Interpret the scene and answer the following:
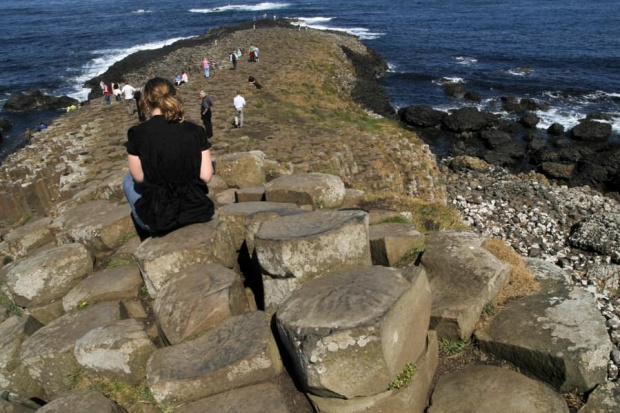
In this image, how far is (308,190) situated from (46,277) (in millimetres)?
4144

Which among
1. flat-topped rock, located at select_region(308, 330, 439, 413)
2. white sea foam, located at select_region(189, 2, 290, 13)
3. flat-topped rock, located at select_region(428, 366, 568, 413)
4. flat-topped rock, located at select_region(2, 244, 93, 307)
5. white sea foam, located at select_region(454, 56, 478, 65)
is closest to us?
flat-topped rock, located at select_region(308, 330, 439, 413)

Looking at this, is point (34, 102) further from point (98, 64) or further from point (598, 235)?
point (598, 235)

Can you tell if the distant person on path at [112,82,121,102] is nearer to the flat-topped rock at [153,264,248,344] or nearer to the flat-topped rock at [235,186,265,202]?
the flat-topped rock at [235,186,265,202]

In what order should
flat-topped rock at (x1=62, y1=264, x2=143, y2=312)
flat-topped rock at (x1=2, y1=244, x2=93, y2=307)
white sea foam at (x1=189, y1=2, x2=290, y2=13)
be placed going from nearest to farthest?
flat-topped rock at (x1=62, y1=264, x2=143, y2=312) < flat-topped rock at (x1=2, y1=244, x2=93, y2=307) < white sea foam at (x1=189, y1=2, x2=290, y2=13)

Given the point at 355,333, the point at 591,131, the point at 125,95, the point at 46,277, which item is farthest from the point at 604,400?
the point at 591,131

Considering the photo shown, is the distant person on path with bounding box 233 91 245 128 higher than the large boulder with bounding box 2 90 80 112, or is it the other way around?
the distant person on path with bounding box 233 91 245 128

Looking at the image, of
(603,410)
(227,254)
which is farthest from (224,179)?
(603,410)

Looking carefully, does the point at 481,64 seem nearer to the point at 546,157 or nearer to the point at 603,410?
the point at 546,157

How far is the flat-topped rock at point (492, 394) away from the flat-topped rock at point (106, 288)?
4088 mm

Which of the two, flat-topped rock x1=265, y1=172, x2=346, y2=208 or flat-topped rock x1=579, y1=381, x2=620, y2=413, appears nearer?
flat-topped rock x1=579, y1=381, x2=620, y2=413

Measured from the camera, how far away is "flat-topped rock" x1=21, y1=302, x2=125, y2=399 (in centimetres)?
528

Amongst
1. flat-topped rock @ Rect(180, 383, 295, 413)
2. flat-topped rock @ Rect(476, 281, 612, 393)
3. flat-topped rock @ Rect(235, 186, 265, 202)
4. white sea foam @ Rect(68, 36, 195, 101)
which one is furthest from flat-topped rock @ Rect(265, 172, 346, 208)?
white sea foam @ Rect(68, 36, 195, 101)

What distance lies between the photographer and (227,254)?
6.12 metres

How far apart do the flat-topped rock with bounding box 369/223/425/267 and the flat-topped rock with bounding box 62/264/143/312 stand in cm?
320
